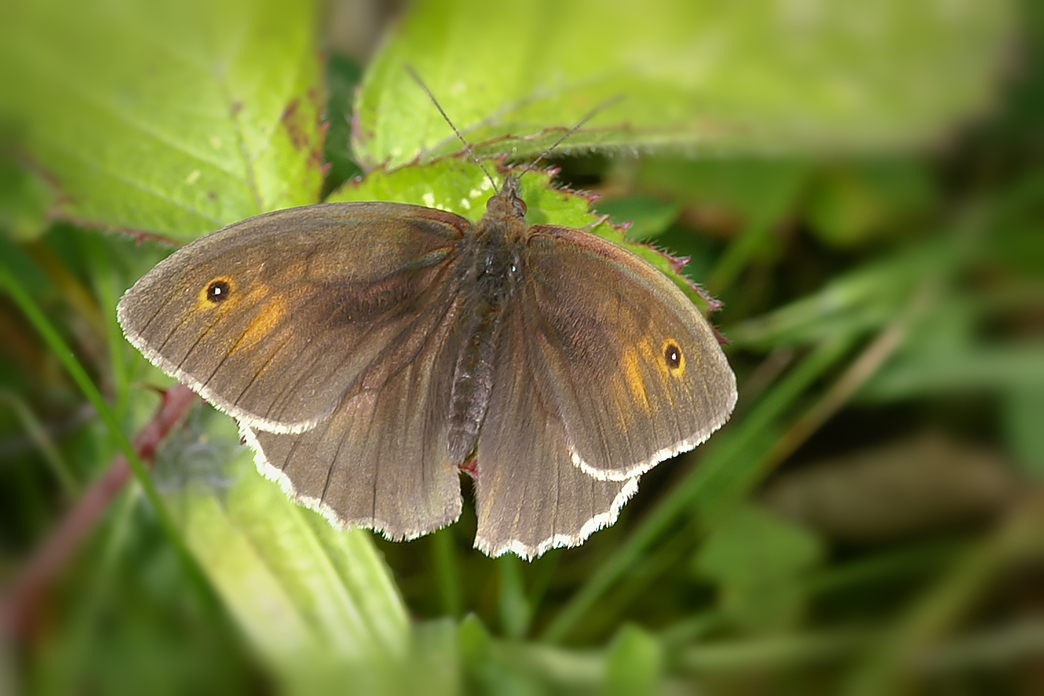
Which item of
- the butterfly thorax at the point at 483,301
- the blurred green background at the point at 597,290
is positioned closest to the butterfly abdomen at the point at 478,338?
the butterfly thorax at the point at 483,301

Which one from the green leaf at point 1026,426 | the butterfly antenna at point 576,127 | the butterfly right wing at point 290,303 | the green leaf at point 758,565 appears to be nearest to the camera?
the butterfly right wing at point 290,303

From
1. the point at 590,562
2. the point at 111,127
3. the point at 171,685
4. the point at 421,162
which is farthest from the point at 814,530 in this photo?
the point at 111,127

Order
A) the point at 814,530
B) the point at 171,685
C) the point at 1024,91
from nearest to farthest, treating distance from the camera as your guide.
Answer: the point at 171,685 < the point at 814,530 < the point at 1024,91

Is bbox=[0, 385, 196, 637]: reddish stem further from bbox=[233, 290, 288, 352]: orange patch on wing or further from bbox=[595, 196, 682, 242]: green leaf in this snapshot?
bbox=[595, 196, 682, 242]: green leaf

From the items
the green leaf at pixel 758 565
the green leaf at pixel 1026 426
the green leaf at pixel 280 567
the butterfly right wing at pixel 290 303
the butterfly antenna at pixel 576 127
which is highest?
the butterfly right wing at pixel 290 303

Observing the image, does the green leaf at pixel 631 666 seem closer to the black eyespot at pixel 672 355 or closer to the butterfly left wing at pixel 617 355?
the butterfly left wing at pixel 617 355

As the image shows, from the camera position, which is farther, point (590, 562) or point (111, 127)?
point (590, 562)

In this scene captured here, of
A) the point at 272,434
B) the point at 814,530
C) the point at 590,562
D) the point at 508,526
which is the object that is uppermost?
the point at 272,434

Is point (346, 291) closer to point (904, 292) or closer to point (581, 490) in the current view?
point (581, 490)
